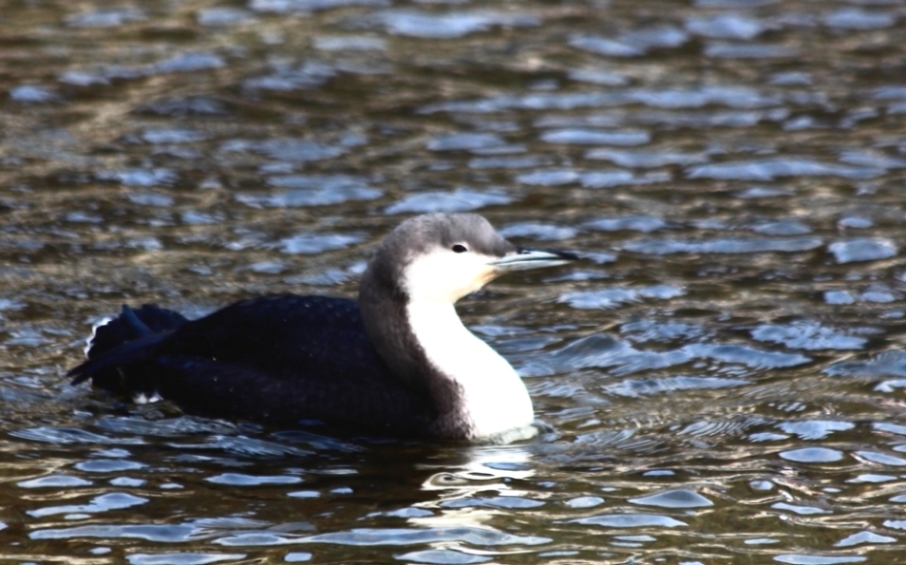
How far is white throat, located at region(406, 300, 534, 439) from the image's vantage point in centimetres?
765

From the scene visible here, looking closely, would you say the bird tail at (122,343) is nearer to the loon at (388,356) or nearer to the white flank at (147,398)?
the white flank at (147,398)

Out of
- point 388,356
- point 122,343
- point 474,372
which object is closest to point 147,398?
point 122,343

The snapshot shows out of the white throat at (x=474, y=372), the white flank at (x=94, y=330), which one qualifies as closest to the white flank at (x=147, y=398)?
the white flank at (x=94, y=330)

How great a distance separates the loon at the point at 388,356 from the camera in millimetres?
7660

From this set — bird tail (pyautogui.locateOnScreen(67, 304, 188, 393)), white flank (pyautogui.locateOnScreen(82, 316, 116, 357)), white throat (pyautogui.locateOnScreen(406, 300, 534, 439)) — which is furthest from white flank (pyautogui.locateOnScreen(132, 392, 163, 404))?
white throat (pyautogui.locateOnScreen(406, 300, 534, 439))

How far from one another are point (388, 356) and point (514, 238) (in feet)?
9.72

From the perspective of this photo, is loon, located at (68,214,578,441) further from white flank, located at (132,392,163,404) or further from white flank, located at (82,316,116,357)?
white flank, located at (82,316,116,357)

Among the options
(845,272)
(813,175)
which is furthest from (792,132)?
(845,272)

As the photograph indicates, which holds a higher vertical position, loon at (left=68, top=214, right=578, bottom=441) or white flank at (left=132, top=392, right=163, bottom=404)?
loon at (left=68, top=214, right=578, bottom=441)

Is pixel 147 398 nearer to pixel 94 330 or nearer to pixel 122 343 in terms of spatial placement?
pixel 122 343

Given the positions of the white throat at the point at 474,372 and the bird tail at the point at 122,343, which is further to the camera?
the bird tail at the point at 122,343

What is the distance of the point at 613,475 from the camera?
714 centimetres

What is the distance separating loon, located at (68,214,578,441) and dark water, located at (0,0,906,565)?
0.50ft

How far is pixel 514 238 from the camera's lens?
34.8 feet
